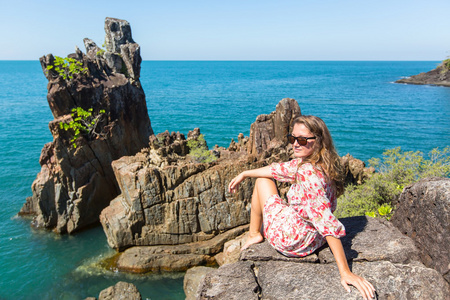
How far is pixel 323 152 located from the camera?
19.9 ft

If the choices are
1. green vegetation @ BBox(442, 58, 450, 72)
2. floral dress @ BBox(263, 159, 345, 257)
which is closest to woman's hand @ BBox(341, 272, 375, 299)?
Answer: floral dress @ BBox(263, 159, 345, 257)

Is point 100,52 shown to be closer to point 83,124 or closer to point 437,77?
point 83,124

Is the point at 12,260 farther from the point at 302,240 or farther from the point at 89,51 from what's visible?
the point at 302,240

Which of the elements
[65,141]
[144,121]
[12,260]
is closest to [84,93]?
[65,141]

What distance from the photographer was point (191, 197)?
58.7ft

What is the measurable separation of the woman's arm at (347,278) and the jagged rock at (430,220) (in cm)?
227

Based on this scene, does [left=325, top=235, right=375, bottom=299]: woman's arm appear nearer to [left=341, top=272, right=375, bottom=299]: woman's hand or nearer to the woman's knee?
[left=341, top=272, right=375, bottom=299]: woman's hand

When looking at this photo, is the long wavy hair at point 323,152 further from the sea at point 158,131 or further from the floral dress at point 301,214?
the sea at point 158,131

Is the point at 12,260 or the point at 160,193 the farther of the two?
the point at 12,260

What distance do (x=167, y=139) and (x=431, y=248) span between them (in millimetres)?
17047

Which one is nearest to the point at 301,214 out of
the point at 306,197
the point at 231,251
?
the point at 306,197

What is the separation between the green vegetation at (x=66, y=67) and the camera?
23.2m

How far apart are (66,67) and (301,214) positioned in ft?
75.7

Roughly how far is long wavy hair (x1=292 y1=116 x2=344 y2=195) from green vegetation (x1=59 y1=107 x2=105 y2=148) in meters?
20.1
